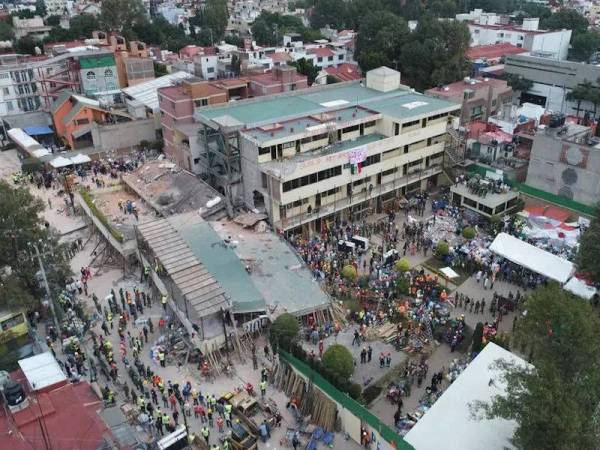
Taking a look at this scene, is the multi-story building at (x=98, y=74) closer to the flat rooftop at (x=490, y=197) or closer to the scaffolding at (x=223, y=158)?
the scaffolding at (x=223, y=158)

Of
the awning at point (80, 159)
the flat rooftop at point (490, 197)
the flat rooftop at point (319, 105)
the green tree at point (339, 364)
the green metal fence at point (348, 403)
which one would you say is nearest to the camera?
the green metal fence at point (348, 403)

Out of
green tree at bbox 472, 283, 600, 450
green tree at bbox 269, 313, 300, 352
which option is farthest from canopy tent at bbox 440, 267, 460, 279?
green tree at bbox 472, 283, 600, 450

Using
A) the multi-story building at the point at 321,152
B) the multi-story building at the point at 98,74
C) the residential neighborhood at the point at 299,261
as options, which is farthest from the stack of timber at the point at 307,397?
the multi-story building at the point at 98,74

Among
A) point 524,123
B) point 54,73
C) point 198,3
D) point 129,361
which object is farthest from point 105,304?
point 198,3

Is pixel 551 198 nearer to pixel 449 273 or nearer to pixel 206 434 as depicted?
pixel 449 273

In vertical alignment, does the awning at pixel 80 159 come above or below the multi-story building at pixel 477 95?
below

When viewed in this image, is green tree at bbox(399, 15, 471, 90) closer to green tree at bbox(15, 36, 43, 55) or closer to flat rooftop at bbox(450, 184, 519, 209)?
flat rooftop at bbox(450, 184, 519, 209)
